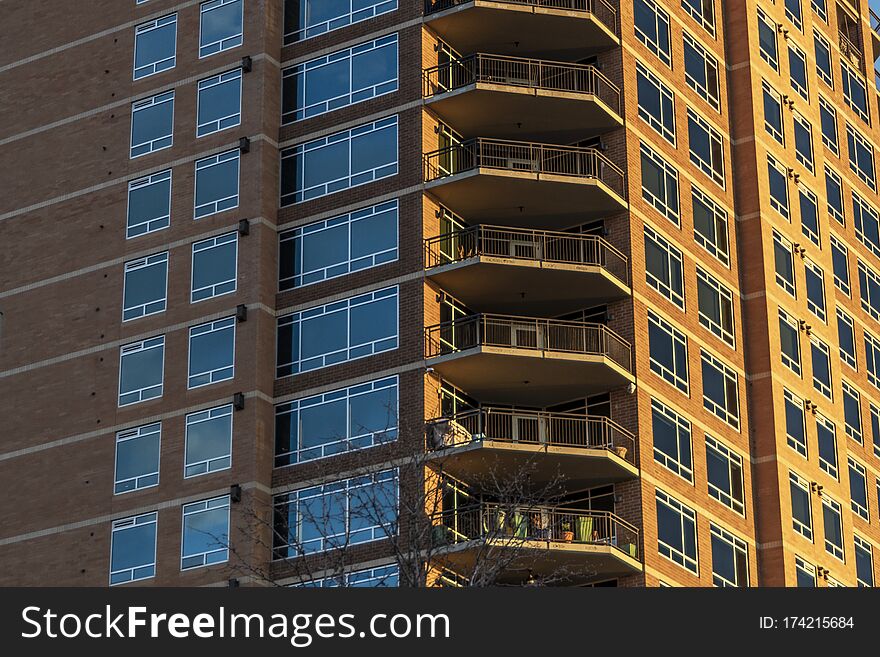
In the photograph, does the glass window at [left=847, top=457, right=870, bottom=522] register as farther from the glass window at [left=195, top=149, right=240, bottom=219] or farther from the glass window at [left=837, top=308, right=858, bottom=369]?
the glass window at [left=195, top=149, right=240, bottom=219]

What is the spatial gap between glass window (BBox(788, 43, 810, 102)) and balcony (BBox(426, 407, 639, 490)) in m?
19.7

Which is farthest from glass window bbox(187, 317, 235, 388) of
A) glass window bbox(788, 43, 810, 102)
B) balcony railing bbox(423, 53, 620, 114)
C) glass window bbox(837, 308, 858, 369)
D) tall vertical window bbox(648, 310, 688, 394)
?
glass window bbox(788, 43, 810, 102)

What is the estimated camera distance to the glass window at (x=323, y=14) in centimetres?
6256

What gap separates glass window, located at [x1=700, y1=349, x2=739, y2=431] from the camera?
208ft

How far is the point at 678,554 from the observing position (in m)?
59.2

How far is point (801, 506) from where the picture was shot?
65250 millimetres

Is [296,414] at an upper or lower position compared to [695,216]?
lower

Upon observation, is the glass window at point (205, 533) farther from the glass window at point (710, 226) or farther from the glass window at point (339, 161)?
the glass window at point (710, 226)

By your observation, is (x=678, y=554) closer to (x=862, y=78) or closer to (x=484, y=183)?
(x=484, y=183)

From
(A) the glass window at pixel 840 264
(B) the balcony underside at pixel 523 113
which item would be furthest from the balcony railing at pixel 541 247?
(A) the glass window at pixel 840 264

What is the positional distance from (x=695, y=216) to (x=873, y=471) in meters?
12.0

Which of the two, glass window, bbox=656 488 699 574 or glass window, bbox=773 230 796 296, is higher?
glass window, bbox=773 230 796 296

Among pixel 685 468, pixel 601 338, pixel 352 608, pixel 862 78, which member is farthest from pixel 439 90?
pixel 352 608

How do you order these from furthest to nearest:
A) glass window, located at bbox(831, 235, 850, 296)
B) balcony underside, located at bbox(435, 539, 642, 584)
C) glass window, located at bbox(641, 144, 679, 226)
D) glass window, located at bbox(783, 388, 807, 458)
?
glass window, located at bbox(831, 235, 850, 296) < glass window, located at bbox(783, 388, 807, 458) < glass window, located at bbox(641, 144, 679, 226) < balcony underside, located at bbox(435, 539, 642, 584)
